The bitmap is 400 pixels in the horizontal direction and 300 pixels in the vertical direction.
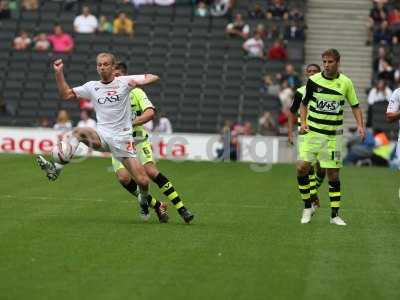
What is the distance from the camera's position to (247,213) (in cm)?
1680

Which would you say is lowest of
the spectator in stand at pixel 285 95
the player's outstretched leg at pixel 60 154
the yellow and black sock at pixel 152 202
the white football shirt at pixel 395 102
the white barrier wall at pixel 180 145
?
the white barrier wall at pixel 180 145

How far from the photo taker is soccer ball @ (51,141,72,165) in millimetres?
14305

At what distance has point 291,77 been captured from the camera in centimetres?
3650

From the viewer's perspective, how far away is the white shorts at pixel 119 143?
14562 mm

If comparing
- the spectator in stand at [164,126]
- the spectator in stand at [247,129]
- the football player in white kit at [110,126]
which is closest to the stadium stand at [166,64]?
the spectator in stand at [247,129]

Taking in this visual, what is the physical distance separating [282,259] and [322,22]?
97.0ft

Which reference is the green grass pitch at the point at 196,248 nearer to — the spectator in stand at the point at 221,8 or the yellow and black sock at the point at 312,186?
the yellow and black sock at the point at 312,186

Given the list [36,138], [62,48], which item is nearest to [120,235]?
[36,138]

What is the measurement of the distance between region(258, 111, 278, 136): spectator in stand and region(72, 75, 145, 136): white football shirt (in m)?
20.3

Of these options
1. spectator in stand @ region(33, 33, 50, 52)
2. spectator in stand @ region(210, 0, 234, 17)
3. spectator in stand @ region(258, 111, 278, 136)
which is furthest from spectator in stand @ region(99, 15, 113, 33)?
spectator in stand @ region(258, 111, 278, 136)

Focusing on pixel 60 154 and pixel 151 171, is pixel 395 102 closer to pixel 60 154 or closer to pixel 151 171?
pixel 151 171

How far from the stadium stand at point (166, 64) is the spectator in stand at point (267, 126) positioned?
1.44 meters

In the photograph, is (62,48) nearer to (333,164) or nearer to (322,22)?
(322,22)

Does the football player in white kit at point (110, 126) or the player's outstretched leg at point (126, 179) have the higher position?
the football player in white kit at point (110, 126)
